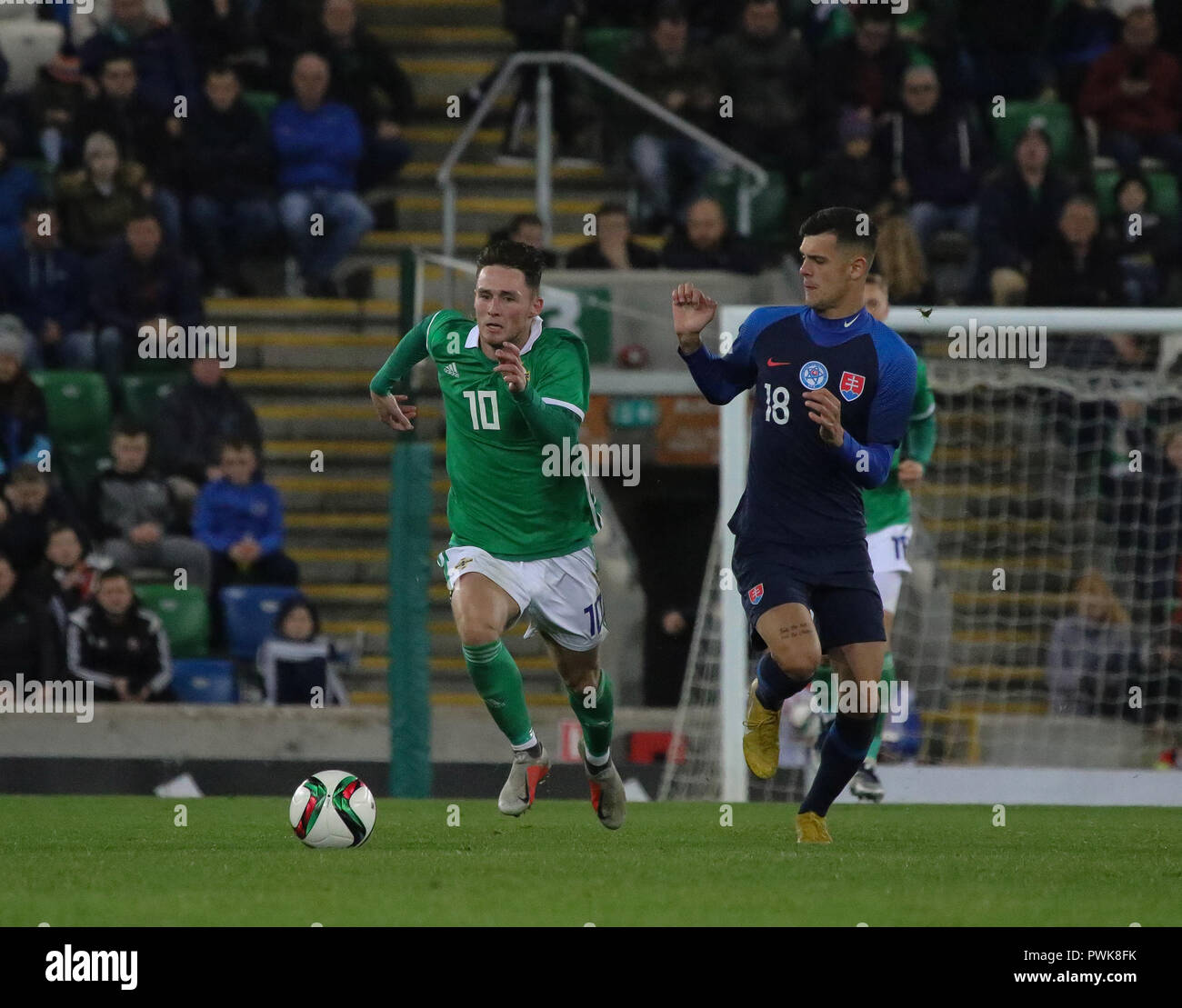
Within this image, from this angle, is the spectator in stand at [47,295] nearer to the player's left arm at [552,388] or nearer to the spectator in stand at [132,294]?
the spectator in stand at [132,294]

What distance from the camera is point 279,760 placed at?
40.0 ft

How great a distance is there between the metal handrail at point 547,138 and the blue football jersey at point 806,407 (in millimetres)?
6987

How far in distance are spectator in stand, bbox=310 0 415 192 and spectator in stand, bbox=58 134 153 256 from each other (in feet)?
5.62

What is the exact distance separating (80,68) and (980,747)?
328 inches

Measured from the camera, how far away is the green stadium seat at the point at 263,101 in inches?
644

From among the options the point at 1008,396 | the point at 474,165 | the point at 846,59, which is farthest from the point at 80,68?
the point at 1008,396

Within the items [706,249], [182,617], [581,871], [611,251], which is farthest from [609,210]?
[581,871]

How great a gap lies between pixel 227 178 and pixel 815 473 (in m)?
8.75

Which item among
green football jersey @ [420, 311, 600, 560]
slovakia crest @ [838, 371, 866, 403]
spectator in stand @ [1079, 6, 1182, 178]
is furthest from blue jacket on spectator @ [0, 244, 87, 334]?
slovakia crest @ [838, 371, 866, 403]

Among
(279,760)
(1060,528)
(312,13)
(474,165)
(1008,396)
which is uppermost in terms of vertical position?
(312,13)

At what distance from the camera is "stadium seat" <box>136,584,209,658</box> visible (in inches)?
524

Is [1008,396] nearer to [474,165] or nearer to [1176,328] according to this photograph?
[1176,328]

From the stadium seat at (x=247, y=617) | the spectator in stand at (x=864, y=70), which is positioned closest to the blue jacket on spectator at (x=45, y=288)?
the stadium seat at (x=247, y=617)

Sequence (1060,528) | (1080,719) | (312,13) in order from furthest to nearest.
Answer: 1. (312,13)
2. (1060,528)
3. (1080,719)
